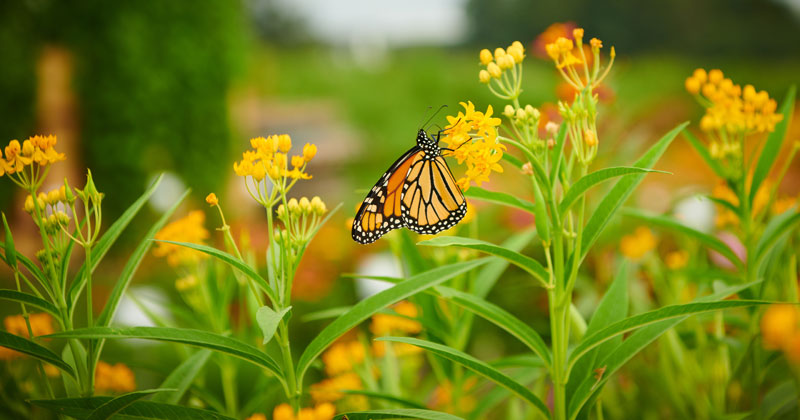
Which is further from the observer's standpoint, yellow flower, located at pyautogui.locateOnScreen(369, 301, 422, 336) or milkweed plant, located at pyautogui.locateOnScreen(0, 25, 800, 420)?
yellow flower, located at pyautogui.locateOnScreen(369, 301, 422, 336)

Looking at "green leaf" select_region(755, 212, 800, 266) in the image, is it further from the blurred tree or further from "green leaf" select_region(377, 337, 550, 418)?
the blurred tree

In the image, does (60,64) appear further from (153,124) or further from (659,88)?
(659,88)

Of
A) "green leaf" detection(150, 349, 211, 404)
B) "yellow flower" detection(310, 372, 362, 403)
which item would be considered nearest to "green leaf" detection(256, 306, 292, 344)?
"green leaf" detection(150, 349, 211, 404)

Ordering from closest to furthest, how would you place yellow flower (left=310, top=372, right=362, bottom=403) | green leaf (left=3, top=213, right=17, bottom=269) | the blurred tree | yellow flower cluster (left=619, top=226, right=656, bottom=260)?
green leaf (left=3, top=213, right=17, bottom=269), yellow flower (left=310, top=372, right=362, bottom=403), yellow flower cluster (left=619, top=226, right=656, bottom=260), the blurred tree

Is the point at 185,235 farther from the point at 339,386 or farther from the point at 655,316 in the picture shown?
the point at 655,316

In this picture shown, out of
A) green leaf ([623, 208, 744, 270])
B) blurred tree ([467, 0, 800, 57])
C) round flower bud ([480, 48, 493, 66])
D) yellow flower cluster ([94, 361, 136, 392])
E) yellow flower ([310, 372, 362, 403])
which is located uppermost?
blurred tree ([467, 0, 800, 57])

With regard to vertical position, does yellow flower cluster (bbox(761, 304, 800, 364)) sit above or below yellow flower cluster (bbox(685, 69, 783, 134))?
below

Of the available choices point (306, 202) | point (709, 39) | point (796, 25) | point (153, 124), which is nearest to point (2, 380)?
point (306, 202)

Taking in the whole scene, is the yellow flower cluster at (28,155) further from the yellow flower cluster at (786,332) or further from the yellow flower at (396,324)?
the yellow flower cluster at (786,332)
